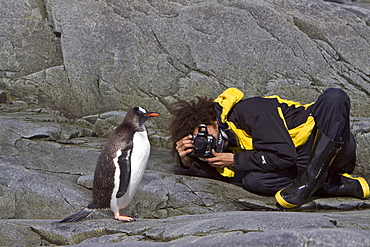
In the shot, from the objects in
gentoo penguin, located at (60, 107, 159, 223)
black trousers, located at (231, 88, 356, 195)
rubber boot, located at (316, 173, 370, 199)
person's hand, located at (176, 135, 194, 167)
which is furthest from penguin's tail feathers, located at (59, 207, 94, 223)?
rubber boot, located at (316, 173, 370, 199)

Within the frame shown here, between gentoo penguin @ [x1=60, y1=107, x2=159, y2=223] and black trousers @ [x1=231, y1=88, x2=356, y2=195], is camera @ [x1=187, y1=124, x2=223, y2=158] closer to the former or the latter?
black trousers @ [x1=231, y1=88, x2=356, y2=195]

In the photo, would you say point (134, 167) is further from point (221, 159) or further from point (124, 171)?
point (221, 159)

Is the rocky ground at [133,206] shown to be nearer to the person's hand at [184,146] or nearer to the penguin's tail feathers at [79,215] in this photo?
the penguin's tail feathers at [79,215]

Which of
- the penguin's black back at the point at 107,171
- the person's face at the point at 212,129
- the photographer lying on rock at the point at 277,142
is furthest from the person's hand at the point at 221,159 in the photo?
the penguin's black back at the point at 107,171

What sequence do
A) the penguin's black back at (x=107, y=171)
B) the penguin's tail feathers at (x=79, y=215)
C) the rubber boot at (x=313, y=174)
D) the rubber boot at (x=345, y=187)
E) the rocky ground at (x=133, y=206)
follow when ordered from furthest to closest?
the rubber boot at (x=345, y=187) < the rubber boot at (x=313, y=174) < the penguin's black back at (x=107, y=171) < the penguin's tail feathers at (x=79, y=215) < the rocky ground at (x=133, y=206)

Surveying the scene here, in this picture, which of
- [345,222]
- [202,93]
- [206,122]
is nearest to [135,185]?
[206,122]

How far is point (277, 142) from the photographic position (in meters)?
4.18

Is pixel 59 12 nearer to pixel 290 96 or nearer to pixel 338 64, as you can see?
pixel 290 96

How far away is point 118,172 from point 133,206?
635 mm

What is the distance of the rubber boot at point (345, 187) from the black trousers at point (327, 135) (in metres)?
0.11

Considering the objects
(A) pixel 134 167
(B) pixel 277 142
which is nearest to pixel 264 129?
(B) pixel 277 142

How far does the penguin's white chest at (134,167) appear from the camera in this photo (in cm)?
369

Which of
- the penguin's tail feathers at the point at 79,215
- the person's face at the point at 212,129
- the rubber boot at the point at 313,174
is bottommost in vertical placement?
the penguin's tail feathers at the point at 79,215

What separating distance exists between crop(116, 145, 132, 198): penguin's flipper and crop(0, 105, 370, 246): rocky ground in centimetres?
23
